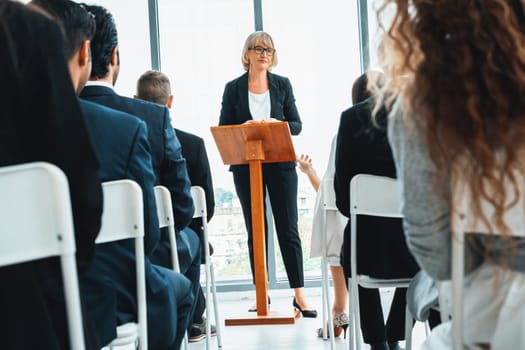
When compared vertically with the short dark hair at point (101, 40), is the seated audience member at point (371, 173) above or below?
below

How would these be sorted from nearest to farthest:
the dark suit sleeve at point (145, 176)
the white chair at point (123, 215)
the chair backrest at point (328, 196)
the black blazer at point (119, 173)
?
1. the white chair at point (123, 215)
2. the black blazer at point (119, 173)
3. the dark suit sleeve at point (145, 176)
4. the chair backrest at point (328, 196)

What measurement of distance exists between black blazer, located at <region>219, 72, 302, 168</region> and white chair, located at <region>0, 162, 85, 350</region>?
12.1 ft

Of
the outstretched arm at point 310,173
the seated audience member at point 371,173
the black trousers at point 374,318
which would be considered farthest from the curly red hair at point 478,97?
the outstretched arm at point 310,173

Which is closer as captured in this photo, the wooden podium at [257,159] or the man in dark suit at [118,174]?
the man in dark suit at [118,174]

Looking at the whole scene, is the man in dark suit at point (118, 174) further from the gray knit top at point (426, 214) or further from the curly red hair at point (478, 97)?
the curly red hair at point (478, 97)

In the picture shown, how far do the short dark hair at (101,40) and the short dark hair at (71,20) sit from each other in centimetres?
30

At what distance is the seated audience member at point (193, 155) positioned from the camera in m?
3.21

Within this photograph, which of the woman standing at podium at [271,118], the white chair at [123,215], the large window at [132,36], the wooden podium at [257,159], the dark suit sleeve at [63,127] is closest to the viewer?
the dark suit sleeve at [63,127]

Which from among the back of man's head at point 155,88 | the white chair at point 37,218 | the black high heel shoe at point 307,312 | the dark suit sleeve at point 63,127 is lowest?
the black high heel shoe at point 307,312

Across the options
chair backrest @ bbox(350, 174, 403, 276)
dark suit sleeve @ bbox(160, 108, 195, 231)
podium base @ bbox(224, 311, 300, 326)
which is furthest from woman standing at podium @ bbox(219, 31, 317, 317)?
chair backrest @ bbox(350, 174, 403, 276)

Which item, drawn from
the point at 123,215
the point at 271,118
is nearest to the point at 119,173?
the point at 123,215

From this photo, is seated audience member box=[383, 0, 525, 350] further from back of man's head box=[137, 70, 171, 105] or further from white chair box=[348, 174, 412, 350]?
back of man's head box=[137, 70, 171, 105]

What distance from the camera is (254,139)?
4.18 meters

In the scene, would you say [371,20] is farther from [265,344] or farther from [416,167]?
[416,167]
